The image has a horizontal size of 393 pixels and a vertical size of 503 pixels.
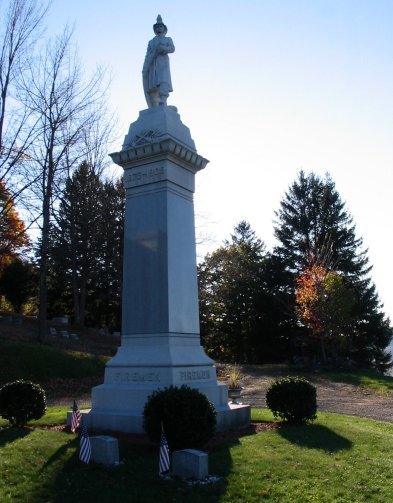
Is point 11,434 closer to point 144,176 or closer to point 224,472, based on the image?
point 224,472

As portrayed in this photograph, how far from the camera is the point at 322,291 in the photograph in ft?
104

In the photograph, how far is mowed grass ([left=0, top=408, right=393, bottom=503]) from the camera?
6.32 meters

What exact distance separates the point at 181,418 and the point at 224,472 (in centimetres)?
102

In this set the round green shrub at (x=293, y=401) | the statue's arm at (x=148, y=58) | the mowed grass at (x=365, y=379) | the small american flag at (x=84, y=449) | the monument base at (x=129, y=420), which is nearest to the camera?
the small american flag at (x=84, y=449)

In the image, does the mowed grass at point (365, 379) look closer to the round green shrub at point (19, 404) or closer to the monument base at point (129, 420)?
the monument base at point (129, 420)

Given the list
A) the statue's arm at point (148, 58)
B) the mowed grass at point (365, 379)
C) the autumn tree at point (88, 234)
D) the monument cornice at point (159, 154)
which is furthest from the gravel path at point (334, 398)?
the autumn tree at point (88, 234)

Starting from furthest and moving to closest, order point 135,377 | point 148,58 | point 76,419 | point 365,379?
point 365,379 → point 148,58 → point 135,377 → point 76,419

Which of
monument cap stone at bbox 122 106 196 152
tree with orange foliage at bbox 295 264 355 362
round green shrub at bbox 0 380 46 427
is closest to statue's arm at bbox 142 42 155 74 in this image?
monument cap stone at bbox 122 106 196 152

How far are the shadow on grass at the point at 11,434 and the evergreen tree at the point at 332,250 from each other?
32.3m

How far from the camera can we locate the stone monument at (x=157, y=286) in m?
10.0

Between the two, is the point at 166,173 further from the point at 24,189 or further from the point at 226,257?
the point at 226,257

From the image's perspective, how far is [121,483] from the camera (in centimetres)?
663

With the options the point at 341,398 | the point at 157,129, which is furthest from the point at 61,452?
the point at 341,398

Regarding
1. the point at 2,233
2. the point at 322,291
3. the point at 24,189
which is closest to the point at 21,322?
the point at 2,233
